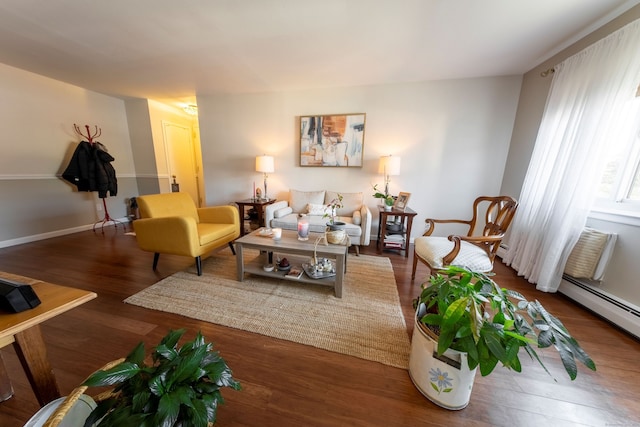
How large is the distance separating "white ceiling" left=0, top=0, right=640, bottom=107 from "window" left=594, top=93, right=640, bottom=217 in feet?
2.81

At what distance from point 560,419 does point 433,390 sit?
0.55 meters

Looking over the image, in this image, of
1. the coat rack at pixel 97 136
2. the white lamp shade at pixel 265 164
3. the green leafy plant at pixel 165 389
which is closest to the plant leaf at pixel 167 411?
the green leafy plant at pixel 165 389

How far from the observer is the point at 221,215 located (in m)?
2.50

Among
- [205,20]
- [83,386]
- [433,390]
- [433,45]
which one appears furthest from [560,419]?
[205,20]

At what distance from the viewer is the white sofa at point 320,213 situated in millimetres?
2607

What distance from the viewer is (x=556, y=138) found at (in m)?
1.99

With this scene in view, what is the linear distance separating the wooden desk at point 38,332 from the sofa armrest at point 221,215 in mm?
1641

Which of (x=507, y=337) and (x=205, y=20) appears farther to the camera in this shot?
(x=205, y=20)

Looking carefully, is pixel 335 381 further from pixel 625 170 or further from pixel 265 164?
pixel 265 164

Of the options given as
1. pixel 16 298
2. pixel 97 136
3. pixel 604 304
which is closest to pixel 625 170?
pixel 604 304

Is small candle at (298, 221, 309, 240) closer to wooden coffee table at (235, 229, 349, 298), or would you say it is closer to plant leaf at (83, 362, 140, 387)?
wooden coffee table at (235, 229, 349, 298)

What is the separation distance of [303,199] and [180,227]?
66.3 inches

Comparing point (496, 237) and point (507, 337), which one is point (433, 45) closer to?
point (496, 237)

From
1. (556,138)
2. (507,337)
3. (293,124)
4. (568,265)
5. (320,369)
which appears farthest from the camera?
(293,124)
